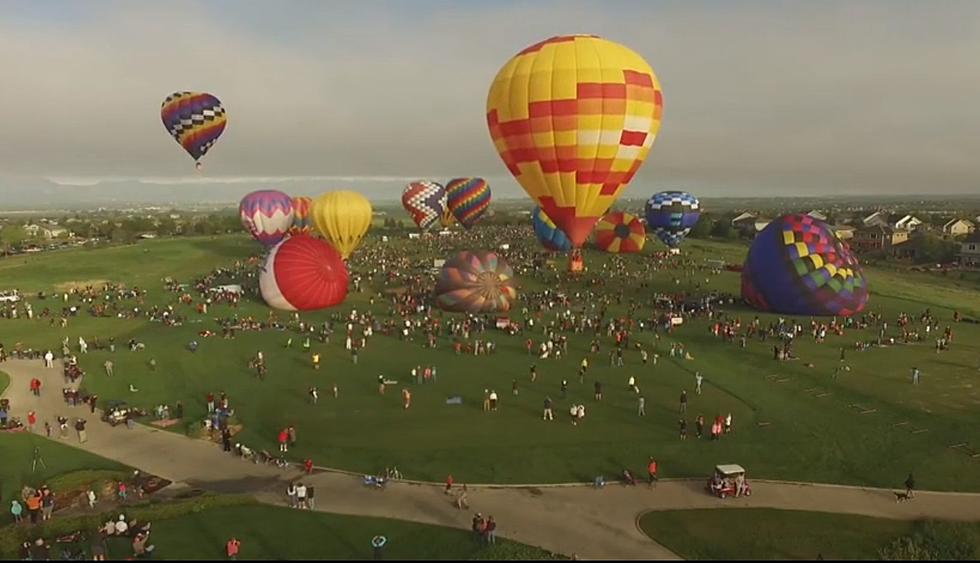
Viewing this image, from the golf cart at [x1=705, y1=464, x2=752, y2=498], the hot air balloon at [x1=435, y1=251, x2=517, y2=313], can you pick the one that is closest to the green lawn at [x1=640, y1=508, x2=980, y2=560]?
the golf cart at [x1=705, y1=464, x2=752, y2=498]

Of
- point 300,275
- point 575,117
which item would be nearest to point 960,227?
point 575,117

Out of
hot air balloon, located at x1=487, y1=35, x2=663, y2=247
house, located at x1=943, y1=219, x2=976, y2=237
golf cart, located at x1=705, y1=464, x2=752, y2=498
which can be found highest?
hot air balloon, located at x1=487, y1=35, x2=663, y2=247

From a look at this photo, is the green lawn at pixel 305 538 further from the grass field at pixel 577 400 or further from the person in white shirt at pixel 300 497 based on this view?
the grass field at pixel 577 400

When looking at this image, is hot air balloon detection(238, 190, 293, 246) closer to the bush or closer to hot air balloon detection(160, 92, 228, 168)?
hot air balloon detection(160, 92, 228, 168)

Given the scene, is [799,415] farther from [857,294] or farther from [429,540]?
[857,294]

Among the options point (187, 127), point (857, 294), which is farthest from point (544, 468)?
point (187, 127)

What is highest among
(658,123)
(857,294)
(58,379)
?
(658,123)
